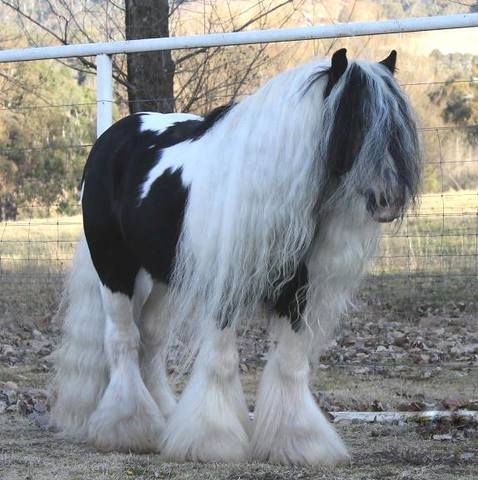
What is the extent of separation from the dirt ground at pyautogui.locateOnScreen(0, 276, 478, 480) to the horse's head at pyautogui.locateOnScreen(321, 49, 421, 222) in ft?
3.81

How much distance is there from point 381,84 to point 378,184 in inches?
17.5

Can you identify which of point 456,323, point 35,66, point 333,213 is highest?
point 35,66

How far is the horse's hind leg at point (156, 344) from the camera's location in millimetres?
5137

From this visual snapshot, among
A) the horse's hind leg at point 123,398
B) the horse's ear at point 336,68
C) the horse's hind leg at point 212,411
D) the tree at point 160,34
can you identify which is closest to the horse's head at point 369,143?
the horse's ear at point 336,68

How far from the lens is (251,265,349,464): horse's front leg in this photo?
4.17 metres

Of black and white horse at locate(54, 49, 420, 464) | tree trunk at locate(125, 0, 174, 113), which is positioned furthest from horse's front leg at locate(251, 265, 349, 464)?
tree trunk at locate(125, 0, 174, 113)

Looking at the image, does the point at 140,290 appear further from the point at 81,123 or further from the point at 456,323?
the point at 81,123

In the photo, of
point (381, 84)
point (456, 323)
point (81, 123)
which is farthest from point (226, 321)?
point (81, 123)

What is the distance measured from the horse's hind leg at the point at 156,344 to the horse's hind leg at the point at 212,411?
865 millimetres

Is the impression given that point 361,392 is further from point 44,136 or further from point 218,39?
point 44,136

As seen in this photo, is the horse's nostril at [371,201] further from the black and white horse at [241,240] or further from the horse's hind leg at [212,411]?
the horse's hind leg at [212,411]

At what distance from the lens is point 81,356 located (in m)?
5.14

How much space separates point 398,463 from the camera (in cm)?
418

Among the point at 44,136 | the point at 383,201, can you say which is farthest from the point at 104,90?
the point at 44,136
